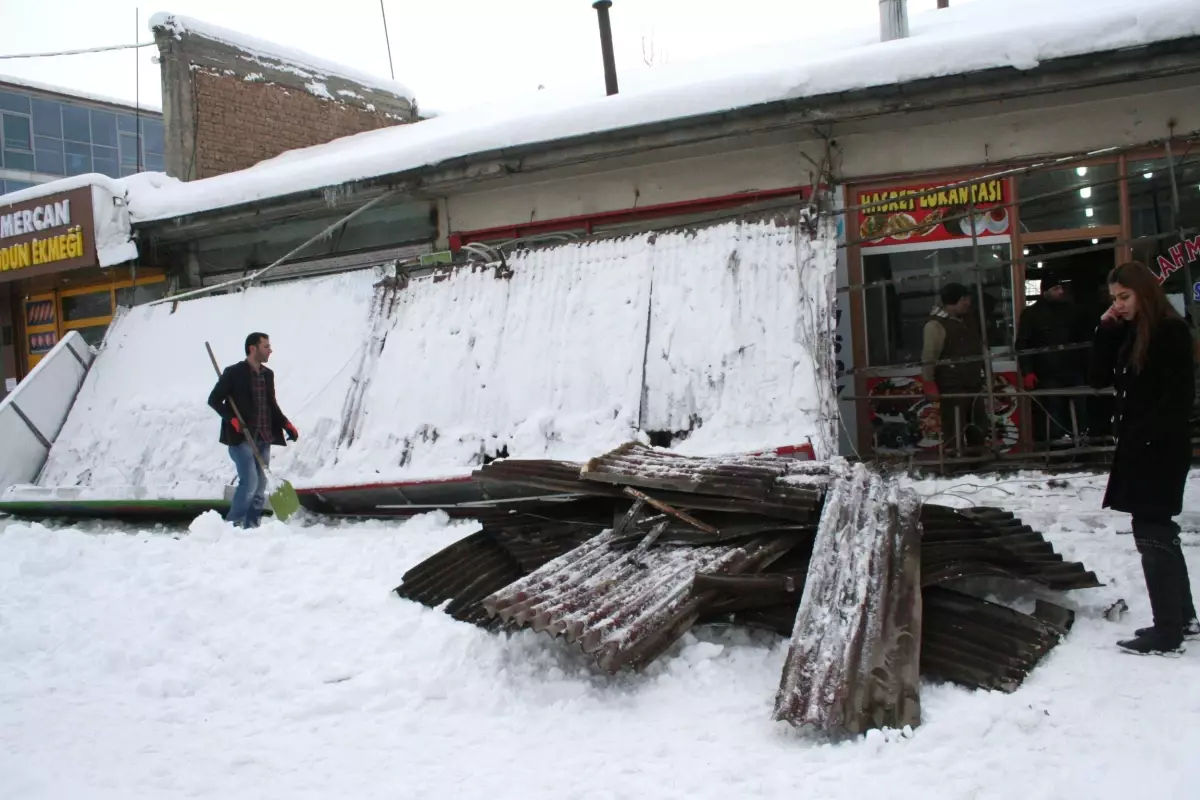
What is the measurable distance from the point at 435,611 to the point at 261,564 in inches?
63.0

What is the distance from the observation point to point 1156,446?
360 cm

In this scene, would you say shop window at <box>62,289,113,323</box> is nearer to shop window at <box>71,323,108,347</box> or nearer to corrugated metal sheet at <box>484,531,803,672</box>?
shop window at <box>71,323,108,347</box>

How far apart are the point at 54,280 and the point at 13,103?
778 inches

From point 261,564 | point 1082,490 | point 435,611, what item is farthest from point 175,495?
point 1082,490

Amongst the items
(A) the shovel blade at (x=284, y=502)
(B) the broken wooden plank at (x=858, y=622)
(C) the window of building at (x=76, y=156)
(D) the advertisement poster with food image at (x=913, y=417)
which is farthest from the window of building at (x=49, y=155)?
(B) the broken wooden plank at (x=858, y=622)

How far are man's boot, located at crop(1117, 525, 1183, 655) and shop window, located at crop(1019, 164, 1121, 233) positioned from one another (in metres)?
4.77

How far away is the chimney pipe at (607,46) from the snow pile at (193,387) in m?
3.99

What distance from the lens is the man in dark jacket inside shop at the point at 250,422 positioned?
23.7ft

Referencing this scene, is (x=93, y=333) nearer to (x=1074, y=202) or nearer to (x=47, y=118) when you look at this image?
(x=1074, y=202)

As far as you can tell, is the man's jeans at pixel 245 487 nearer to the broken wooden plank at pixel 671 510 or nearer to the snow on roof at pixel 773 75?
the snow on roof at pixel 773 75

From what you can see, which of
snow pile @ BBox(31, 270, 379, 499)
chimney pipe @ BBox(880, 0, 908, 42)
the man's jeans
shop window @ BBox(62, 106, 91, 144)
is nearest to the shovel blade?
the man's jeans

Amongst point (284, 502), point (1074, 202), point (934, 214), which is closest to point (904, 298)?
point (934, 214)

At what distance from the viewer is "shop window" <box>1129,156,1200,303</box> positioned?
24.2 ft

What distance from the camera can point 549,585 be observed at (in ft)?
13.2
